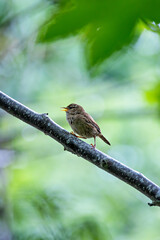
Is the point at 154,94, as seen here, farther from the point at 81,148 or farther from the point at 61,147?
the point at 61,147

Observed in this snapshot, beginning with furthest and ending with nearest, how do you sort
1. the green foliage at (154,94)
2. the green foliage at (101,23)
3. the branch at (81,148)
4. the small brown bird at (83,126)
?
1. the small brown bird at (83,126)
2. the green foliage at (154,94)
3. the branch at (81,148)
4. the green foliage at (101,23)

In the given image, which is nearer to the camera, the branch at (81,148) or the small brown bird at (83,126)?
the branch at (81,148)

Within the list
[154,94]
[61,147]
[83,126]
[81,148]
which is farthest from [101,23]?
[61,147]

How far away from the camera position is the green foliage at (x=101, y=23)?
0.92 m

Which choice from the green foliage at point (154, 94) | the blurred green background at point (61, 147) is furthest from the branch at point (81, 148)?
the green foliage at point (154, 94)

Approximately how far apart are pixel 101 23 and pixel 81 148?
172cm

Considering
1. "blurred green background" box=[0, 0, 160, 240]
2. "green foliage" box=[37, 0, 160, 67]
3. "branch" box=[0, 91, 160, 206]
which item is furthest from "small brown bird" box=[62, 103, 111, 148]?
"green foliage" box=[37, 0, 160, 67]

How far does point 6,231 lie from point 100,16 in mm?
3566

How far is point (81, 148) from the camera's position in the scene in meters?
2.64

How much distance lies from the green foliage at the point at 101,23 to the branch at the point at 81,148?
1.52 metres

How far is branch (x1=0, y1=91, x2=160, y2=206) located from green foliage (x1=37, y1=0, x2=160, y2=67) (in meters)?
1.52

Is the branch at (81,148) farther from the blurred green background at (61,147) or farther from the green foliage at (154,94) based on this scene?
the green foliage at (154,94)

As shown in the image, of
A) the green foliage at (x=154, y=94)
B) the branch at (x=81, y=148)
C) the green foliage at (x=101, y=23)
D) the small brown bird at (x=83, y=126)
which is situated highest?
the green foliage at (x=154, y=94)

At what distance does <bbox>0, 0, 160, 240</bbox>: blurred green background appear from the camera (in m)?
4.36
